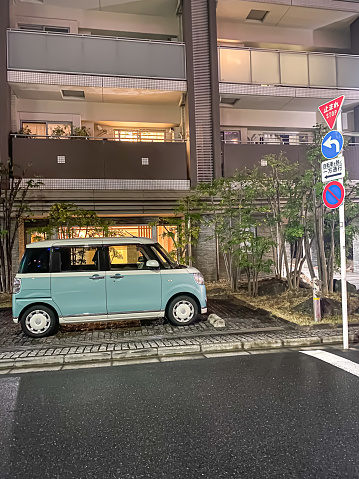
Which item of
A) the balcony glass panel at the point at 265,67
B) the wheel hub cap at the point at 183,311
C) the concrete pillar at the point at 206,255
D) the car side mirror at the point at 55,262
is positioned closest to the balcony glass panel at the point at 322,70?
the balcony glass panel at the point at 265,67

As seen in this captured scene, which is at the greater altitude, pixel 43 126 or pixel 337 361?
pixel 43 126

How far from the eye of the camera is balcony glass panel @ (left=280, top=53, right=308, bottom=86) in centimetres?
1367

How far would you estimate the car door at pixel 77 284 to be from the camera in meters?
6.80

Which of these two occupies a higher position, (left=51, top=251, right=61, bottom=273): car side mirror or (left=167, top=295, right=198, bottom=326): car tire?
(left=51, top=251, right=61, bottom=273): car side mirror

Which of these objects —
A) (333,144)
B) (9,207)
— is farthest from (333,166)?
(9,207)

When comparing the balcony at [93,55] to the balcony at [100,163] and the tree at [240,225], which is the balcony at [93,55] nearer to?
the balcony at [100,163]

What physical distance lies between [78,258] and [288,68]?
11.4m

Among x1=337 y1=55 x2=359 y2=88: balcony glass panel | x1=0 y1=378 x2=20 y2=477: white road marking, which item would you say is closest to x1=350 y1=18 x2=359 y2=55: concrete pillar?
x1=337 y1=55 x2=359 y2=88: balcony glass panel

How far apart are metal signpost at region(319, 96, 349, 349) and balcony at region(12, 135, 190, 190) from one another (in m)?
7.08

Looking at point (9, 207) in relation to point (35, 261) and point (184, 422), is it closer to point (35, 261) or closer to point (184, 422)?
point (35, 261)

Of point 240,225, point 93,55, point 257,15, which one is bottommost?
point 240,225

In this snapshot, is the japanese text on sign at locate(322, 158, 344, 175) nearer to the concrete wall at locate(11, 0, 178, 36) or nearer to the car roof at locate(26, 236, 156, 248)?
the car roof at locate(26, 236, 156, 248)

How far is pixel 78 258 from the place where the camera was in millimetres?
7039

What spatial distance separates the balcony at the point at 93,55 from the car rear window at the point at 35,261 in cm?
796
